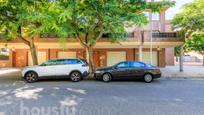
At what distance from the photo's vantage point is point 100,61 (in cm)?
2567

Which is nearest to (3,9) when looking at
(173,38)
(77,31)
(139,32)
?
(77,31)

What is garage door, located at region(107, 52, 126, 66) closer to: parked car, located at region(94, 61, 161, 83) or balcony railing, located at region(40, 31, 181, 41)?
balcony railing, located at region(40, 31, 181, 41)

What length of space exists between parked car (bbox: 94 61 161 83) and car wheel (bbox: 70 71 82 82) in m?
1.12

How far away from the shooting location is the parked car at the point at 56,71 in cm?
1230

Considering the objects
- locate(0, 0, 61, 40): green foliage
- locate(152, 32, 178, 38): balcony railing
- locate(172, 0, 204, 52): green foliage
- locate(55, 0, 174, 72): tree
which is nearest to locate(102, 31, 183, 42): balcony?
locate(152, 32, 178, 38): balcony railing

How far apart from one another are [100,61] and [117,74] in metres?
13.4

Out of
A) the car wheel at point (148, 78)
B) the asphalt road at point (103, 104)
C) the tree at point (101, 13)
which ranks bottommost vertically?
the asphalt road at point (103, 104)

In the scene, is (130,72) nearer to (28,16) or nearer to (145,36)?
(145,36)

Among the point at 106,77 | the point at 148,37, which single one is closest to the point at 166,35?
the point at 148,37

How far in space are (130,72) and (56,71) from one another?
479 centimetres

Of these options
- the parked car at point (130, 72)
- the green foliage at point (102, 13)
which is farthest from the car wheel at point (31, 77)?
the parked car at point (130, 72)

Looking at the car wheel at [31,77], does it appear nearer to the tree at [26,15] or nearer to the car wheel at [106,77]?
the tree at [26,15]

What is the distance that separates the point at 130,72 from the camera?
12305mm

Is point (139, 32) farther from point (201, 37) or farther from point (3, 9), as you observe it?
point (3, 9)
